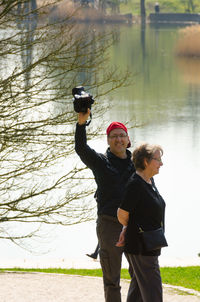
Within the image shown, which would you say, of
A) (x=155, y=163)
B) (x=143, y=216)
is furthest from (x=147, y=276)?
(x=155, y=163)

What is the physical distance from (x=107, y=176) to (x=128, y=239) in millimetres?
550

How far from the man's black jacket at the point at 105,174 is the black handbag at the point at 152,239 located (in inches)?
16.6

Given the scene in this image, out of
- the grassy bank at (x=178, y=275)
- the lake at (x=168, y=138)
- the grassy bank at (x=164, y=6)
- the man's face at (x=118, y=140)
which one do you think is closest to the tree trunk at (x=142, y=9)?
the grassy bank at (x=164, y=6)

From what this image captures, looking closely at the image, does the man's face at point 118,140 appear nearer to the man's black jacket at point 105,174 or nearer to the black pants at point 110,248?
the man's black jacket at point 105,174

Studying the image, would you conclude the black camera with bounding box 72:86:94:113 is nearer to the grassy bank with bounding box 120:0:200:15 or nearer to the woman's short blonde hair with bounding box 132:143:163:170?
the woman's short blonde hair with bounding box 132:143:163:170

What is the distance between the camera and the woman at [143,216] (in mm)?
3846

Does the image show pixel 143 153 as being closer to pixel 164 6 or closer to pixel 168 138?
pixel 168 138

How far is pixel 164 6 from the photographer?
293ft

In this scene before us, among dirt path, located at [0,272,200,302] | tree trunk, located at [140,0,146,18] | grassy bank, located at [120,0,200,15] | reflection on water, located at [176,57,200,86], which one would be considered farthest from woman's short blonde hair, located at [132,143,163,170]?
grassy bank, located at [120,0,200,15]

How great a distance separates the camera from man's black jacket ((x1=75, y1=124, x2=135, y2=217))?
4.23m

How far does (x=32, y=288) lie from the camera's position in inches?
239

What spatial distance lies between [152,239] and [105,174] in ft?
2.14

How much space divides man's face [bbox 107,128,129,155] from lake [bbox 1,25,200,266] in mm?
5955

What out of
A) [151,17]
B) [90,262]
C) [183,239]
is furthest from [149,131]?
[151,17]
